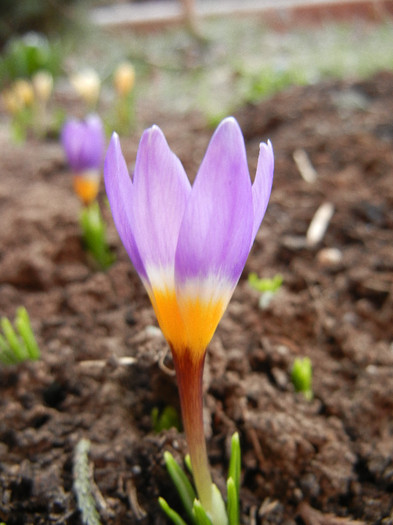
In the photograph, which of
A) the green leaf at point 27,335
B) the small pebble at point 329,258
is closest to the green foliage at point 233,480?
the green leaf at point 27,335

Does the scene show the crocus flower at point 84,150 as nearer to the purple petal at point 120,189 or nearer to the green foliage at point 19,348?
the green foliage at point 19,348

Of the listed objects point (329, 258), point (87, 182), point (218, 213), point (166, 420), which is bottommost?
point (329, 258)

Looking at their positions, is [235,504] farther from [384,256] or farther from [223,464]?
[384,256]

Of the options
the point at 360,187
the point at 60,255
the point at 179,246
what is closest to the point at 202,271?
the point at 179,246

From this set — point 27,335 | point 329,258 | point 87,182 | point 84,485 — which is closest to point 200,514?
point 84,485

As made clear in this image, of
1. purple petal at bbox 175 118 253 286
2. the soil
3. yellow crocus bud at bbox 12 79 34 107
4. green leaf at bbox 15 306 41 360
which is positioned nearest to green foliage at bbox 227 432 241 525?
the soil

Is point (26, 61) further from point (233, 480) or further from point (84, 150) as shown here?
point (233, 480)
